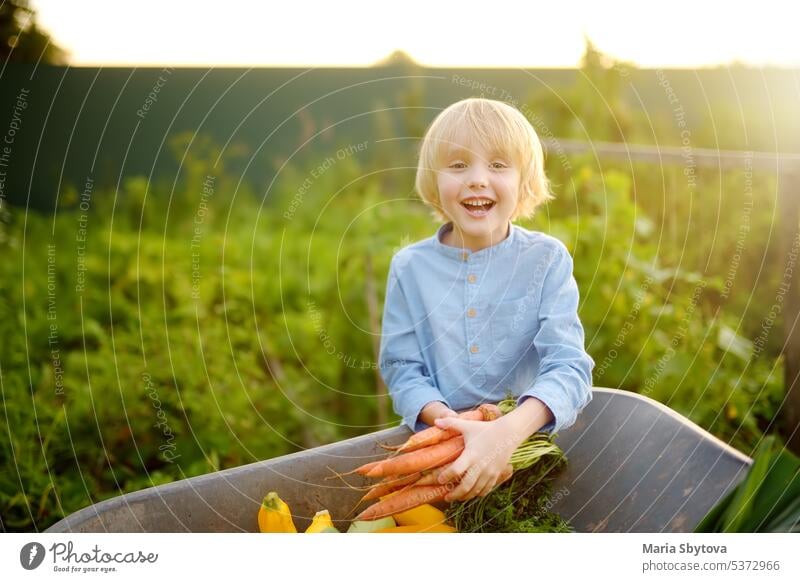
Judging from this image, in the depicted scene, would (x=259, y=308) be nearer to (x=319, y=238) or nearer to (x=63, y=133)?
(x=319, y=238)

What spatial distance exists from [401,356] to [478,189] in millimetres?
380

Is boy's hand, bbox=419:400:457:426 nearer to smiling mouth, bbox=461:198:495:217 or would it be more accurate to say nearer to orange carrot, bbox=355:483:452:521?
orange carrot, bbox=355:483:452:521

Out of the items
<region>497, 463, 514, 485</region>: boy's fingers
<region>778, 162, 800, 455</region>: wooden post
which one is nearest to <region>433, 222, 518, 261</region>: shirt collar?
<region>497, 463, 514, 485</region>: boy's fingers

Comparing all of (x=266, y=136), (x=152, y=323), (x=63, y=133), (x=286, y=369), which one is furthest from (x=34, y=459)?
(x=266, y=136)

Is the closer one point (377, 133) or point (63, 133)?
point (63, 133)

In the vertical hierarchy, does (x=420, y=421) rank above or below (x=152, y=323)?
below

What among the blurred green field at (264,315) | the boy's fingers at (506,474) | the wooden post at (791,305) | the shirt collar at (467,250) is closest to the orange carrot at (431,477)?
the boy's fingers at (506,474)

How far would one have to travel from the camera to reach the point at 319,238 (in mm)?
3232

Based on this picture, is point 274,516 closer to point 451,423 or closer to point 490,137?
point 451,423

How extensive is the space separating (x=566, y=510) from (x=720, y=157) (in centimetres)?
129
